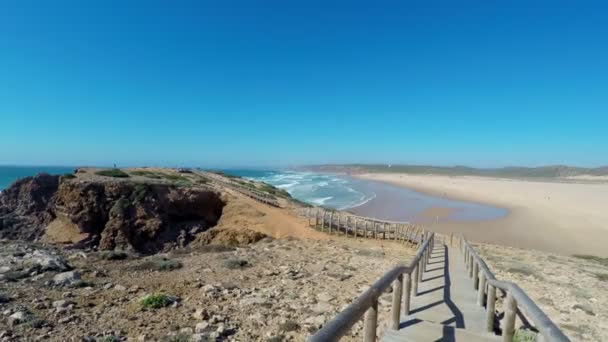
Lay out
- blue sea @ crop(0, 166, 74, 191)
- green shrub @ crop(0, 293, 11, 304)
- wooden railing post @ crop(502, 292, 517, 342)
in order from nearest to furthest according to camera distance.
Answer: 1. wooden railing post @ crop(502, 292, 517, 342)
2. green shrub @ crop(0, 293, 11, 304)
3. blue sea @ crop(0, 166, 74, 191)

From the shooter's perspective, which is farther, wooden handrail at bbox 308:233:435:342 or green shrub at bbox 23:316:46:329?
green shrub at bbox 23:316:46:329

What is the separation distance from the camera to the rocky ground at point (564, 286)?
22.7ft

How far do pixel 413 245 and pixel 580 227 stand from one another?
68.5ft

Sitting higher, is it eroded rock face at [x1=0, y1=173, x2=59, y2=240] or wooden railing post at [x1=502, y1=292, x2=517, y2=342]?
wooden railing post at [x1=502, y1=292, x2=517, y2=342]

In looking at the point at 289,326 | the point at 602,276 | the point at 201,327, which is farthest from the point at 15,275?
the point at 602,276

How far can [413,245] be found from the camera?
1568 cm

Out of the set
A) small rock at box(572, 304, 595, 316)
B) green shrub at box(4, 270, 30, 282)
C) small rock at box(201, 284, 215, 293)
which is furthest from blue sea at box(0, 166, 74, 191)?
small rock at box(572, 304, 595, 316)

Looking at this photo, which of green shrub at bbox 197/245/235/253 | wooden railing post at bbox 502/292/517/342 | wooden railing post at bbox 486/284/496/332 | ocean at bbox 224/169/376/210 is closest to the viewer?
wooden railing post at bbox 502/292/517/342

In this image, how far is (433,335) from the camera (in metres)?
4.48

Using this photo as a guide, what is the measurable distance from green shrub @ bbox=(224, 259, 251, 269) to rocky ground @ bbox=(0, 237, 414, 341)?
0.12ft

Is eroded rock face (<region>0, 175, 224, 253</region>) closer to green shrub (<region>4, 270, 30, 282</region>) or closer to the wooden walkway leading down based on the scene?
green shrub (<region>4, 270, 30, 282</region>)

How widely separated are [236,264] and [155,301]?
146 inches

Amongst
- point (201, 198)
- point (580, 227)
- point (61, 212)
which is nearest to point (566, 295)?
point (201, 198)

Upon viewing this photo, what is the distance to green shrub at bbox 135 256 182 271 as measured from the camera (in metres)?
10.0
